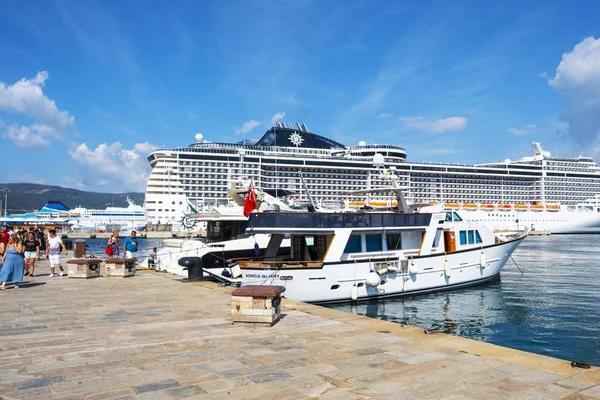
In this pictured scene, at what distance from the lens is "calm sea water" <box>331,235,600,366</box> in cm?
1017

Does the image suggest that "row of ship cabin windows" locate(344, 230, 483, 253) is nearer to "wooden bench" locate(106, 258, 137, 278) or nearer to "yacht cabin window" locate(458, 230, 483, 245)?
"yacht cabin window" locate(458, 230, 483, 245)

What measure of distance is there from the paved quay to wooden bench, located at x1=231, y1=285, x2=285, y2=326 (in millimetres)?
195

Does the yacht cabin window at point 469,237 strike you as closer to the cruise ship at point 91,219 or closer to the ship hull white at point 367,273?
the ship hull white at point 367,273

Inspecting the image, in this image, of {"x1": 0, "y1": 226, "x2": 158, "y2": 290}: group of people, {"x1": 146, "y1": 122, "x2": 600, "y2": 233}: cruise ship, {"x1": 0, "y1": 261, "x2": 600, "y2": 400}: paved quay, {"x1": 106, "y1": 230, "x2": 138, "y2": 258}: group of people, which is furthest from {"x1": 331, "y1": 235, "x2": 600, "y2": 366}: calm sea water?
{"x1": 146, "y1": 122, "x2": 600, "y2": 233}: cruise ship

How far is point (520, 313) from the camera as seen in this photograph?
13.4 metres

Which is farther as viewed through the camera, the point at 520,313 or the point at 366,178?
the point at 366,178

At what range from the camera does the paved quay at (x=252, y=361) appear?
14.3 ft

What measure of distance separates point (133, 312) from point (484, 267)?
13.8m

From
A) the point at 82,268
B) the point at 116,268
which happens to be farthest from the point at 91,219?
the point at 116,268

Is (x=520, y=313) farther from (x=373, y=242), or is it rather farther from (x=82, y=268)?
(x=82, y=268)

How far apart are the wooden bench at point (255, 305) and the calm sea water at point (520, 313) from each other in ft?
18.5

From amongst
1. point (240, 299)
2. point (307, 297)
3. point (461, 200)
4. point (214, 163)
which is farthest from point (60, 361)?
point (461, 200)

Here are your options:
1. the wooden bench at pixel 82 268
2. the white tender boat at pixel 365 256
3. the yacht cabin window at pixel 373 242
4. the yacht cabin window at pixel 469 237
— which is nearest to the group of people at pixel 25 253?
the wooden bench at pixel 82 268

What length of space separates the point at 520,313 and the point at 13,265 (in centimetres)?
1368
